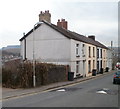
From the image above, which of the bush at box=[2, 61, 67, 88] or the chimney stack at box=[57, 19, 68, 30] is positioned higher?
the chimney stack at box=[57, 19, 68, 30]

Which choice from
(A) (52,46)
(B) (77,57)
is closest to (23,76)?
(A) (52,46)

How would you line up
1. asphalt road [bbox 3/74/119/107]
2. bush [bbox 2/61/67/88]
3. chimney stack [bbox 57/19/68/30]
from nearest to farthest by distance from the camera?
1. asphalt road [bbox 3/74/119/107]
2. bush [bbox 2/61/67/88]
3. chimney stack [bbox 57/19/68/30]

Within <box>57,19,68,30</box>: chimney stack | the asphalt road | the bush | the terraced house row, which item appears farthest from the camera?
<box>57,19,68,30</box>: chimney stack

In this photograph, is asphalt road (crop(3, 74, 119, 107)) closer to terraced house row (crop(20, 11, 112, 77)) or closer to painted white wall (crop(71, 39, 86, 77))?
terraced house row (crop(20, 11, 112, 77))

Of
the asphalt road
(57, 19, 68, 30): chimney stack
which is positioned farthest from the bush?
(57, 19, 68, 30): chimney stack

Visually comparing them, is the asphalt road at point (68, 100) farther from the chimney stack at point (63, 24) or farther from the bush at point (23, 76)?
the chimney stack at point (63, 24)

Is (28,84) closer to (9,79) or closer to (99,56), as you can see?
(9,79)

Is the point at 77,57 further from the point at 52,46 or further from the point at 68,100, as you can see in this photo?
the point at 68,100

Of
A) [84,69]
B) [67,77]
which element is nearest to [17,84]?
[67,77]

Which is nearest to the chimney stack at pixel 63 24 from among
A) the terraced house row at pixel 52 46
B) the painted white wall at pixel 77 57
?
the terraced house row at pixel 52 46

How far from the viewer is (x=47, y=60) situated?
29.5m

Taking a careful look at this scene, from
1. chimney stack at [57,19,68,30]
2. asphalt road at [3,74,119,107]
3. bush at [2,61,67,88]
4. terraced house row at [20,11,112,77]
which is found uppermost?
chimney stack at [57,19,68,30]

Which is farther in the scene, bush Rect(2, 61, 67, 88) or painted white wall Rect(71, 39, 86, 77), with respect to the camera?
painted white wall Rect(71, 39, 86, 77)

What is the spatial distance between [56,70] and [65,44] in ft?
17.9
